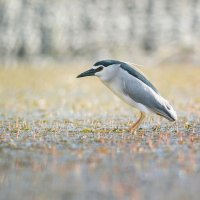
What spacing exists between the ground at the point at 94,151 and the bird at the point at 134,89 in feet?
1.04

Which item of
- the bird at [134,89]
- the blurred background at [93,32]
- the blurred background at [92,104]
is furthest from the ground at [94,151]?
the blurred background at [93,32]

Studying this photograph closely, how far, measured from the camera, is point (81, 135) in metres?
9.63

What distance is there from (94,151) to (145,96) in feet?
7.41

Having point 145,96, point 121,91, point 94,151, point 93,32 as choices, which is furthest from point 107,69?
point 93,32

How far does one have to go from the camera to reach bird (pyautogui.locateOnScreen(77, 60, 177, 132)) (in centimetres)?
1004

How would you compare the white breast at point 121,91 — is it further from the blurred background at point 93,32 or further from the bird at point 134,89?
the blurred background at point 93,32

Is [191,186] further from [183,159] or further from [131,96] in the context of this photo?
[131,96]

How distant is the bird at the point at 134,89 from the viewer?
10.0 meters

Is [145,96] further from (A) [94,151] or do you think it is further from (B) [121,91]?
(A) [94,151]

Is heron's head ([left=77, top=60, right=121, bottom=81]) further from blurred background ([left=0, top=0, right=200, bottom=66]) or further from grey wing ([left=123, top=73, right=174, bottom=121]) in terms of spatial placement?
blurred background ([left=0, top=0, right=200, bottom=66])

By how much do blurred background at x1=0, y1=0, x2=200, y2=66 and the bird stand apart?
18.8 m

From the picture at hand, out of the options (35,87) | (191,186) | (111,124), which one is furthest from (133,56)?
(191,186)

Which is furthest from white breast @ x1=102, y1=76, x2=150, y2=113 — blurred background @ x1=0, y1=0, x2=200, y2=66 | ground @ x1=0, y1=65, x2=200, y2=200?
blurred background @ x1=0, y1=0, x2=200, y2=66

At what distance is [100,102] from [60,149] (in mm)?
7431
